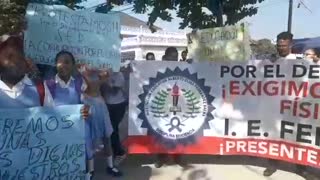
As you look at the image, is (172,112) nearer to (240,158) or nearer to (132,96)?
(132,96)

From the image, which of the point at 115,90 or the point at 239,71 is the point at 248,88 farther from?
the point at 115,90

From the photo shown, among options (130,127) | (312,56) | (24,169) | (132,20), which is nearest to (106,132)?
(130,127)

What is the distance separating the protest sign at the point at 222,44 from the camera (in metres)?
6.45

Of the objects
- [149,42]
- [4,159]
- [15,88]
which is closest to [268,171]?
Result: [4,159]

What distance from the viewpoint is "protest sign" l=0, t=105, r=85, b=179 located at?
4254 mm

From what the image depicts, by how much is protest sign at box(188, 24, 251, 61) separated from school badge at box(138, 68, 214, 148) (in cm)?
39

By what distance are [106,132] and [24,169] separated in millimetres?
1837

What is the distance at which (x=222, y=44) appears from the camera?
6590 millimetres

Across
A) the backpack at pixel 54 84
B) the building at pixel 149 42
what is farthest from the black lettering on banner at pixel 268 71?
the building at pixel 149 42

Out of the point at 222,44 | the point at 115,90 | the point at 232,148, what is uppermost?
the point at 222,44

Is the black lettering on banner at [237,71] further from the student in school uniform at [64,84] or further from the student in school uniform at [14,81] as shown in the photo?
the student in school uniform at [14,81]

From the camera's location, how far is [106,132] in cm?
605

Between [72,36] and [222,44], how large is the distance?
6.44 ft

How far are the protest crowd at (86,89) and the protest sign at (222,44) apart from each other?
0.19 m
